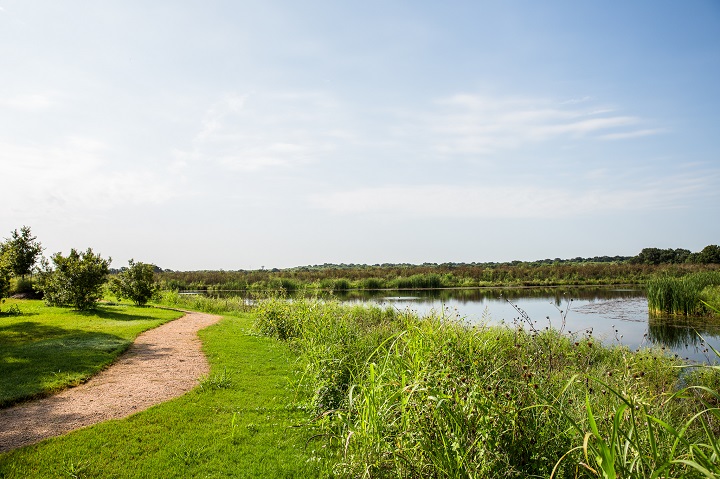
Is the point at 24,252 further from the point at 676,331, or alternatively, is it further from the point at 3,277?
the point at 676,331

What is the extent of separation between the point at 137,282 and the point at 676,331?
21734 mm

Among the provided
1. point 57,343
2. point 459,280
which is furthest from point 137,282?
point 459,280

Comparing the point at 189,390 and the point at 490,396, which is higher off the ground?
the point at 490,396

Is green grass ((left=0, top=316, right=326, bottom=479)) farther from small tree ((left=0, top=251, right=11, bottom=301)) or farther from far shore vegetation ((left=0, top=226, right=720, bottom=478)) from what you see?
small tree ((left=0, top=251, right=11, bottom=301))

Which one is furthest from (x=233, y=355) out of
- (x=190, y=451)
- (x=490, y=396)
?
(x=490, y=396)

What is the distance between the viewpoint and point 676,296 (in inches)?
759

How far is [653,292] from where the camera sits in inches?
801

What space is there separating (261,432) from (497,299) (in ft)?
87.1

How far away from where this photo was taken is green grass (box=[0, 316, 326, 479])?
4.73 metres

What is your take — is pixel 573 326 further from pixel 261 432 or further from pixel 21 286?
pixel 21 286

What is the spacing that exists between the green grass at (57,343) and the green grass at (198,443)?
7.71 feet

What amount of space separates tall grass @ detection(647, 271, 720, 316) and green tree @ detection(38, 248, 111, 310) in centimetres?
2369

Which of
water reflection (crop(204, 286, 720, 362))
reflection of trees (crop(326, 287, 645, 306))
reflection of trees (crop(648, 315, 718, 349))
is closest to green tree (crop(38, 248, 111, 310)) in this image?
water reflection (crop(204, 286, 720, 362))

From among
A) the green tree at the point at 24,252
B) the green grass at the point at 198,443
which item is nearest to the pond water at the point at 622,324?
the green grass at the point at 198,443
